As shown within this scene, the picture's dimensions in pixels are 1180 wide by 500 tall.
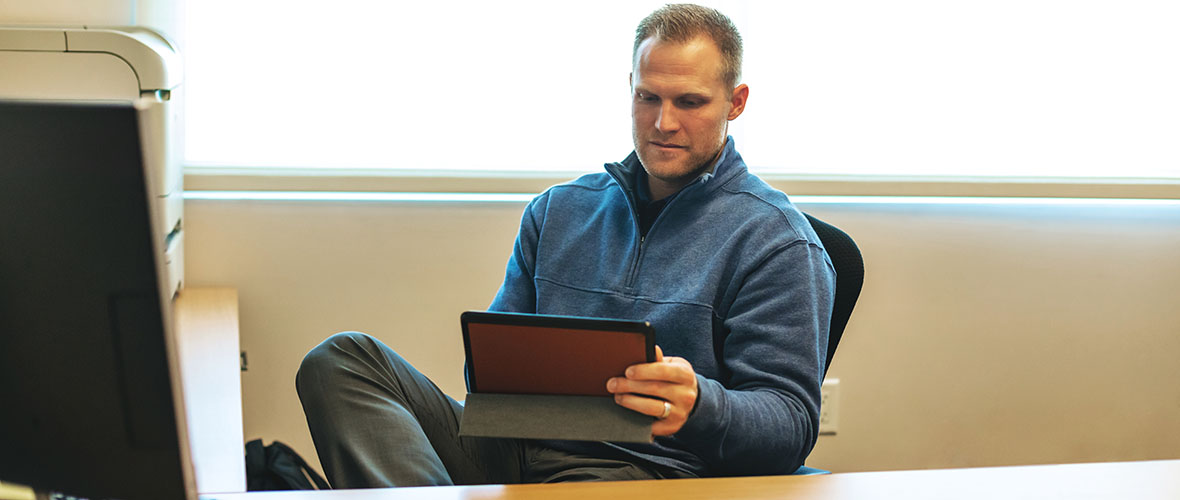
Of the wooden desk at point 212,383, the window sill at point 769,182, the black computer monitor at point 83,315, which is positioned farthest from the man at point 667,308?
the window sill at point 769,182

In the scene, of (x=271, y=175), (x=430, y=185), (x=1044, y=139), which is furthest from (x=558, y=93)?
(x=1044, y=139)

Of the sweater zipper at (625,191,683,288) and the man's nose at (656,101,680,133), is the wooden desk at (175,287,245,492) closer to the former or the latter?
the sweater zipper at (625,191,683,288)

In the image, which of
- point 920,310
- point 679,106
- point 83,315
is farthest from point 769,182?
point 83,315

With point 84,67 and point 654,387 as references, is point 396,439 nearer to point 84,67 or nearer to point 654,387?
point 654,387

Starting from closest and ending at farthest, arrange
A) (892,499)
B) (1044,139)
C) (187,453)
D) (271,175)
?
1. (187,453)
2. (892,499)
3. (271,175)
4. (1044,139)

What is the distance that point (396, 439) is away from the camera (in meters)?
1.12

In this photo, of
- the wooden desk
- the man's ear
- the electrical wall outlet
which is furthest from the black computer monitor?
the electrical wall outlet

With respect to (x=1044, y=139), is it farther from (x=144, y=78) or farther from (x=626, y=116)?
(x=144, y=78)

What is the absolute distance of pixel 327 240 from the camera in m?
2.21

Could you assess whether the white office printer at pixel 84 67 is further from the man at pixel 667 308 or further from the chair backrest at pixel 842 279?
the chair backrest at pixel 842 279

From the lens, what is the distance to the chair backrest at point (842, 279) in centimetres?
143

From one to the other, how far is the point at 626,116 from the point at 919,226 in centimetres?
76

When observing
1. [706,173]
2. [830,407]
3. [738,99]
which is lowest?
[830,407]

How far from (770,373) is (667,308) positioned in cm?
20
